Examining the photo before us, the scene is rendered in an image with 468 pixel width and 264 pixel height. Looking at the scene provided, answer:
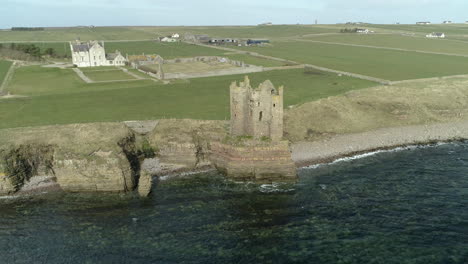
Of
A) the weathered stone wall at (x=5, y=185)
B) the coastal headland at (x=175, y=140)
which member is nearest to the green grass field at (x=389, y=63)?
the coastal headland at (x=175, y=140)

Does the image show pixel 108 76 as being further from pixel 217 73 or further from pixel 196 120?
pixel 196 120

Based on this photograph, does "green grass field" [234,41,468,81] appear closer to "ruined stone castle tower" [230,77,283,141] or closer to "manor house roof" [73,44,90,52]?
"ruined stone castle tower" [230,77,283,141]

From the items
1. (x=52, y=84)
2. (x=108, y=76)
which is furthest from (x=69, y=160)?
(x=108, y=76)

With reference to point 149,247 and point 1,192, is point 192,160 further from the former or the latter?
point 1,192

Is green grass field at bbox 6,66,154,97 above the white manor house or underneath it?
underneath

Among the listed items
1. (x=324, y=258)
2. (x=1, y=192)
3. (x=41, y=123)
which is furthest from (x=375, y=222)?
(x=41, y=123)

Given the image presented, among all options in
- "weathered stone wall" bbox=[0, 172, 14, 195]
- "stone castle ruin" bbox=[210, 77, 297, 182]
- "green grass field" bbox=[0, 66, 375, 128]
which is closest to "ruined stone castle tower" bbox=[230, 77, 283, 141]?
"stone castle ruin" bbox=[210, 77, 297, 182]

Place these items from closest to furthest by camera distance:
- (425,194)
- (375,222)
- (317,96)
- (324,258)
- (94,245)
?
(324,258), (94,245), (375,222), (425,194), (317,96)

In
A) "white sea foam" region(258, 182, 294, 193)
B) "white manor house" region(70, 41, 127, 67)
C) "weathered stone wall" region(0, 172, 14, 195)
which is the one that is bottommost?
"white sea foam" region(258, 182, 294, 193)
